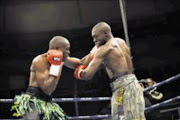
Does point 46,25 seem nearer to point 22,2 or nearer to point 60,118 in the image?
point 22,2

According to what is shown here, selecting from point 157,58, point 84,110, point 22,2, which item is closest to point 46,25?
point 22,2

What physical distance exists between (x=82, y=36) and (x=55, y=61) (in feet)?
18.7

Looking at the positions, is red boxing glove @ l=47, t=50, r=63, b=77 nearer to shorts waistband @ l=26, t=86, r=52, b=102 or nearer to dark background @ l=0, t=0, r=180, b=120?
shorts waistband @ l=26, t=86, r=52, b=102

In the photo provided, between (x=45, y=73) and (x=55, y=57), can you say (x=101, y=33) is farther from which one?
(x=45, y=73)

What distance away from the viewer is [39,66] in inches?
110

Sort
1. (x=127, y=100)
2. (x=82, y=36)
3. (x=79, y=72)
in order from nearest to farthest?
(x=127, y=100), (x=79, y=72), (x=82, y=36)

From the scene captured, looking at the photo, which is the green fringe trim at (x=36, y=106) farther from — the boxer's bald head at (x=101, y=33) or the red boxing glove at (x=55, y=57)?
the boxer's bald head at (x=101, y=33)

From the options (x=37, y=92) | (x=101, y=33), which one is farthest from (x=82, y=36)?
(x=37, y=92)

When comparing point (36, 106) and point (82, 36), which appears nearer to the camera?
point (36, 106)

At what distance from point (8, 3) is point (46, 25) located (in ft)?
3.69

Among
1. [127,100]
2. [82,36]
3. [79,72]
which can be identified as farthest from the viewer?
[82,36]

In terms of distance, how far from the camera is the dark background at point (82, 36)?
7805 millimetres

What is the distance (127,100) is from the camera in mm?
2713

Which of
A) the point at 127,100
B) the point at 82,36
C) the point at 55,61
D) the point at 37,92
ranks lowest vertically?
the point at 127,100
